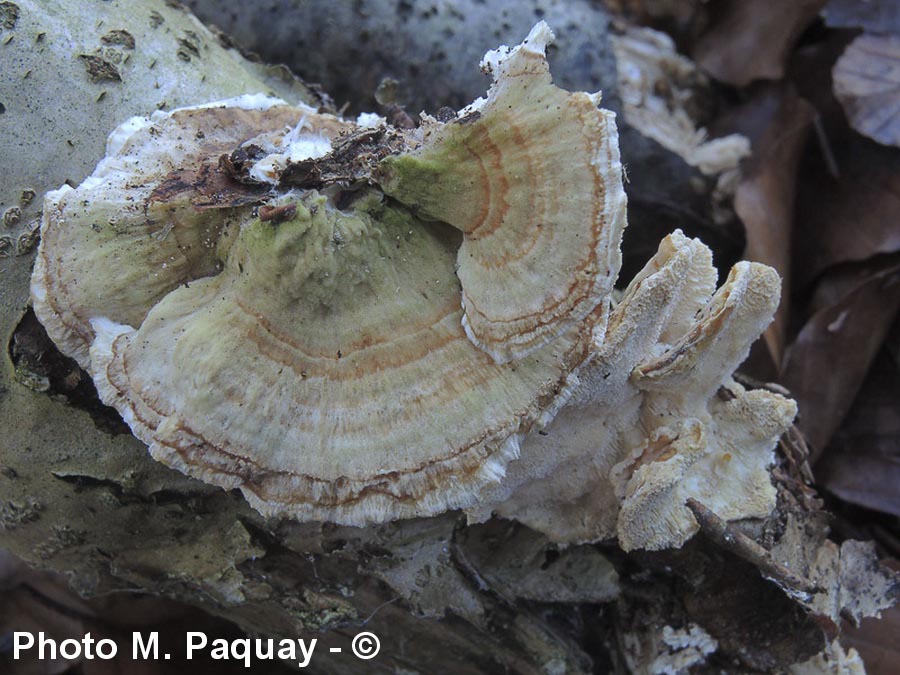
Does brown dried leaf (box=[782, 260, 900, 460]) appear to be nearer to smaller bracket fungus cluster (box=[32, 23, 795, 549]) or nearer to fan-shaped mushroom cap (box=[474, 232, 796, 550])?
fan-shaped mushroom cap (box=[474, 232, 796, 550])

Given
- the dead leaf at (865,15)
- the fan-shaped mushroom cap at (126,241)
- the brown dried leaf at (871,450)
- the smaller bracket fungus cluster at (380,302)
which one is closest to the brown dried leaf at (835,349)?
the brown dried leaf at (871,450)

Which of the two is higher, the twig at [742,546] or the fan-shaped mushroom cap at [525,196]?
the fan-shaped mushroom cap at [525,196]

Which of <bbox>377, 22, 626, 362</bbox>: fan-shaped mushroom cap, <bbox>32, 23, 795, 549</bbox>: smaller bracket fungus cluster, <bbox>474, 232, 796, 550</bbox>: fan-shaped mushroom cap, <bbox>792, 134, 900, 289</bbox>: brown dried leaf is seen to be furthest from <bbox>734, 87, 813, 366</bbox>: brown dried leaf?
<bbox>377, 22, 626, 362</bbox>: fan-shaped mushroom cap

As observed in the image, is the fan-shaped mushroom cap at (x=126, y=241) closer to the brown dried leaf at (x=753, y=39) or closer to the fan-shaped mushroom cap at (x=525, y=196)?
the fan-shaped mushroom cap at (x=525, y=196)

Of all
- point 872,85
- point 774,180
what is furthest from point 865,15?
point 774,180

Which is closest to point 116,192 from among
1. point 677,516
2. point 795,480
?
point 677,516

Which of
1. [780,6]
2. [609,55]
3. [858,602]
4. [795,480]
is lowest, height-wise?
[858,602]

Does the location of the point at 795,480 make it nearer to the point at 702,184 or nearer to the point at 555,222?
the point at 555,222

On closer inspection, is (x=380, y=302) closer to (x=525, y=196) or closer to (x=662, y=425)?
(x=525, y=196)
